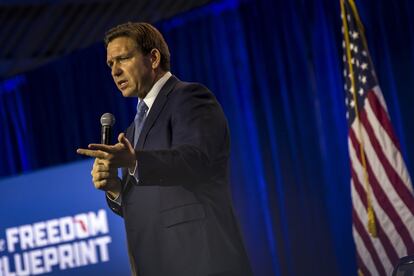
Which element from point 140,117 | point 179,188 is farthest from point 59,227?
point 179,188

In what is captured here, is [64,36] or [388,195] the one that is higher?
[64,36]

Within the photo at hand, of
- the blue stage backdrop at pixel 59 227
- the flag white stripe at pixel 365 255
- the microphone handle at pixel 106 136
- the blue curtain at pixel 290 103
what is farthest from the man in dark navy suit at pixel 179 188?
the blue curtain at pixel 290 103

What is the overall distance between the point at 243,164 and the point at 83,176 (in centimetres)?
165

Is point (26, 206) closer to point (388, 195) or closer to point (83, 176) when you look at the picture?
point (83, 176)

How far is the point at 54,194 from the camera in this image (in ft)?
13.3

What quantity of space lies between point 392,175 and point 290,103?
1.15m

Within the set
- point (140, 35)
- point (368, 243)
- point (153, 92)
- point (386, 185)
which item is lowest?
point (368, 243)

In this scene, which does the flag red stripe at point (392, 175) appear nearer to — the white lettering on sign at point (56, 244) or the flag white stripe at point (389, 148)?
the flag white stripe at point (389, 148)

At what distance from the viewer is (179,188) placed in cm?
168

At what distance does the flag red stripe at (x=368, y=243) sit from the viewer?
412 cm

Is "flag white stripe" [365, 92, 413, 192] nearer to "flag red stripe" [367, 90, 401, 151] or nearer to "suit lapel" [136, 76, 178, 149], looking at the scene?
"flag red stripe" [367, 90, 401, 151]

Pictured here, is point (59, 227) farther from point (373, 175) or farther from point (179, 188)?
point (179, 188)

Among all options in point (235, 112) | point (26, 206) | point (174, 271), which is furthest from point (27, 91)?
point (174, 271)

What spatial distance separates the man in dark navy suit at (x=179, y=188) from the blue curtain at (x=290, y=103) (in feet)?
9.96
